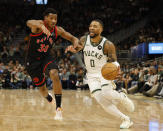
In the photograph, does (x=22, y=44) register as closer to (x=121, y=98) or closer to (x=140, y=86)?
(x=140, y=86)

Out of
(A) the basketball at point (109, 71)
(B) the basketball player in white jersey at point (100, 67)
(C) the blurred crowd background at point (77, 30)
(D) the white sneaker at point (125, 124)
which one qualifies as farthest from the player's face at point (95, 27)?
(C) the blurred crowd background at point (77, 30)

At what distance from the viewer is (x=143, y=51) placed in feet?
54.1

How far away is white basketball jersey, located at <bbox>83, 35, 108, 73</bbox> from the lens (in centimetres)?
479

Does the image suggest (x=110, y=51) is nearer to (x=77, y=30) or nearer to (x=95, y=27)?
(x=95, y=27)

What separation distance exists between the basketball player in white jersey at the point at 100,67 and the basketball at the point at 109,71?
15 cm

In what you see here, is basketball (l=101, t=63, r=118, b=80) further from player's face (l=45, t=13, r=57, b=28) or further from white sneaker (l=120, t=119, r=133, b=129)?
player's face (l=45, t=13, r=57, b=28)

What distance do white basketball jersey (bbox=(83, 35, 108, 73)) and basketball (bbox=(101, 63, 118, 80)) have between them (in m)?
0.38

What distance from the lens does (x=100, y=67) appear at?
192 inches

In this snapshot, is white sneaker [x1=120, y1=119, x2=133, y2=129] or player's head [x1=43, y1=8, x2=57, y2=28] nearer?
white sneaker [x1=120, y1=119, x2=133, y2=129]

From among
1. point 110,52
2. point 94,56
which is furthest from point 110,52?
point 94,56

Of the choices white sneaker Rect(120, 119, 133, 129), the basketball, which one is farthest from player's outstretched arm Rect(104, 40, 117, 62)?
white sneaker Rect(120, 119, 133, 129)

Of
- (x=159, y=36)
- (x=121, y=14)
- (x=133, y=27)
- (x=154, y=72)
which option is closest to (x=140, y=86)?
(x=154, y=72)

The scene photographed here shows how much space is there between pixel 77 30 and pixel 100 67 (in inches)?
713

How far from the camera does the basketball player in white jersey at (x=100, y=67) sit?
4.59 metres
